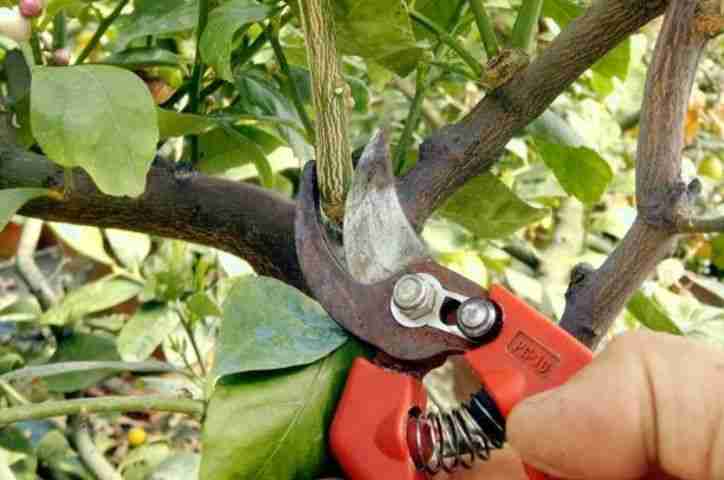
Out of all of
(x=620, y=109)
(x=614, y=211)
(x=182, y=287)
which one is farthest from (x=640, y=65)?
(x=182, y=287)

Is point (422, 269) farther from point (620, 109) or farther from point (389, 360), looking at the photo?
point (620, 109)

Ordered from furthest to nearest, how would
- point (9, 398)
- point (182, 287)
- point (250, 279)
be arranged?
1. point (182, 287)
2. point (9, 398)
3. point (250, 279)

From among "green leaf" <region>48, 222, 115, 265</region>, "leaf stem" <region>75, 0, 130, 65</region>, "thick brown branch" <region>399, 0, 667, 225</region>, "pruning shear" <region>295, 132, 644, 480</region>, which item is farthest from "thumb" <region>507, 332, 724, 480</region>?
"green leaf" <region>48, 222, 115, 265</region>

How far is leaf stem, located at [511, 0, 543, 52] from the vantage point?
593 millimetres

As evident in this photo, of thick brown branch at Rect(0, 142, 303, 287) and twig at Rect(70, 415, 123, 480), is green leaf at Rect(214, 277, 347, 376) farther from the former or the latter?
twig at Rect(70, 415, 123, 480)

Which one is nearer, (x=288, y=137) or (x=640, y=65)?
(x=288, y=137)

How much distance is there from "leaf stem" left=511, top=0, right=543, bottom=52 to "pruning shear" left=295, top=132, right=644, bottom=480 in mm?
104

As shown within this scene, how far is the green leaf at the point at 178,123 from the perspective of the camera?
0.58 meters

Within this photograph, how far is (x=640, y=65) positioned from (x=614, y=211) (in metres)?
0.22

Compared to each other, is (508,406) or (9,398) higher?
(508,406)

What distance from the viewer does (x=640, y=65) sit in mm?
1476

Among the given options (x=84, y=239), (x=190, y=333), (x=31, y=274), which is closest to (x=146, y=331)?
(x=190, y=333)

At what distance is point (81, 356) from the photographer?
3.43 ft

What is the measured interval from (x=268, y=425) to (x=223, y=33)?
207 mm
